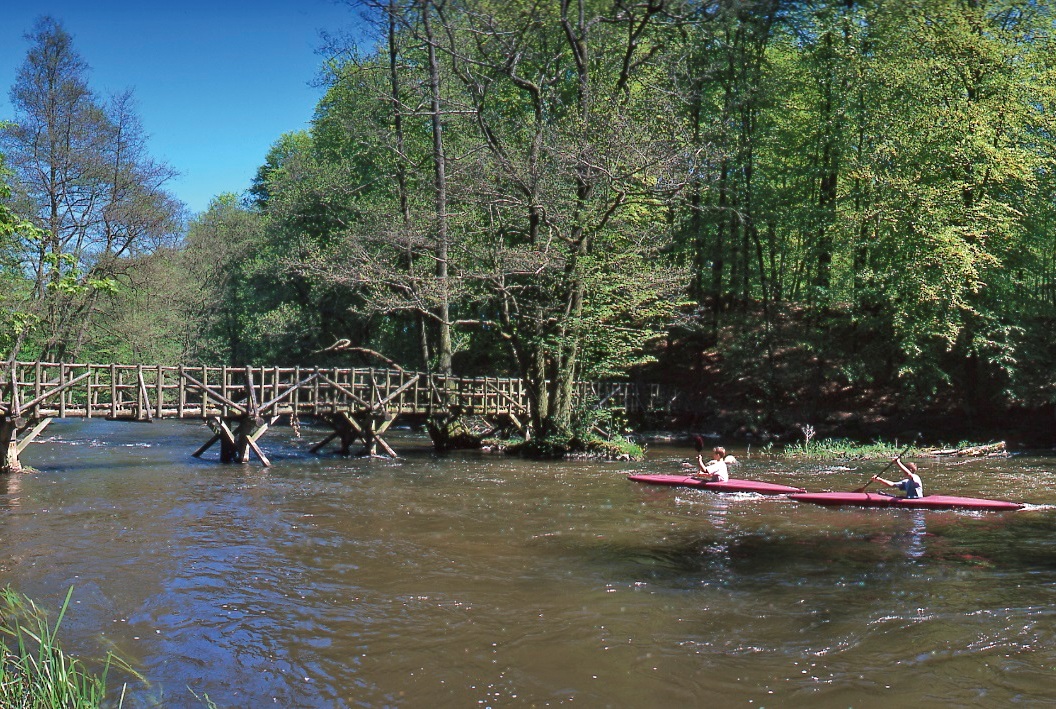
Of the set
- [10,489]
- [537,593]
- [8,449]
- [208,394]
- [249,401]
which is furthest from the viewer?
[249,401]

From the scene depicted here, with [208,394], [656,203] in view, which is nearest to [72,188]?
[208,394]

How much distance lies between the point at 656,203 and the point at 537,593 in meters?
19.2

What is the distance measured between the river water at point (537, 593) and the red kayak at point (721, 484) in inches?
7.0

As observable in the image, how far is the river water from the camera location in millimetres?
6770

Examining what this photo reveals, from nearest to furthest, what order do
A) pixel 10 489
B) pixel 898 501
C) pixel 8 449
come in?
pixel 898 501, pixel 10 489, pixel 8 449

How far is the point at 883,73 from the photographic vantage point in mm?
26656

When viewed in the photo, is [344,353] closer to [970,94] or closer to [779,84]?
[779,84]

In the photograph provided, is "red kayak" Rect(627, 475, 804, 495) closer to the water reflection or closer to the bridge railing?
the bridge railing

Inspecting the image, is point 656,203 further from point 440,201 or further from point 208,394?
point 208,394

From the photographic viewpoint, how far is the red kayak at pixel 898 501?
46.2 ft

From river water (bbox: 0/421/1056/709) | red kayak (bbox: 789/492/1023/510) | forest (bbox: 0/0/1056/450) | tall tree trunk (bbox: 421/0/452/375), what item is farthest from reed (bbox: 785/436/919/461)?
tall tree trunk (bbox: 421/0/452/375)

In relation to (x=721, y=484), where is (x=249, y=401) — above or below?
above

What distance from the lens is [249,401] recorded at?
20734mm


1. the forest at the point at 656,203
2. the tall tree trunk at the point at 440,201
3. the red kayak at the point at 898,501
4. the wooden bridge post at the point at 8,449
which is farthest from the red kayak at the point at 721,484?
the wooden bridge post at the point at 8,449
